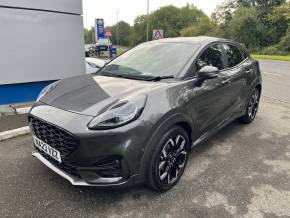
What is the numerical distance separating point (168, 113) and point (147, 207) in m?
0.96

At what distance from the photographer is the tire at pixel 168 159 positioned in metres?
2.59

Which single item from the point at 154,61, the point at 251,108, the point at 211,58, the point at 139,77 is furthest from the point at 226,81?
the point at 251,108

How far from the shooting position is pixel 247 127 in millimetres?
4867

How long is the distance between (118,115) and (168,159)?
81 cm

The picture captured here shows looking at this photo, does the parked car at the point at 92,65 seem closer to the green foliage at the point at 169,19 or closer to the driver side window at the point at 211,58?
the driver side window at the point at 211,58

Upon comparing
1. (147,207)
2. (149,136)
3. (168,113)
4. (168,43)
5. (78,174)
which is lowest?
(147,207)

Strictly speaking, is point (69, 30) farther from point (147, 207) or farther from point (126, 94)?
point (147, 207)

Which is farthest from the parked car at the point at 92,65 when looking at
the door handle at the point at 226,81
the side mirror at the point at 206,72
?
the side mirror at the point at 206,72

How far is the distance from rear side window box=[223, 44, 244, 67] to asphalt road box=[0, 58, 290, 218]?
4.28ft

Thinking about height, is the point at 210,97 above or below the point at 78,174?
above

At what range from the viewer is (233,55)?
433 centimetres

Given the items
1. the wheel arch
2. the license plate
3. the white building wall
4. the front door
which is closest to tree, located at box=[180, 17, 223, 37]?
the white building wall

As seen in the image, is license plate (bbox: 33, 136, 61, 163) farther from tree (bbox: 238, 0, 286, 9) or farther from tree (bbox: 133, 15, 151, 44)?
tree (bbox: 133, 15, 151, 44)

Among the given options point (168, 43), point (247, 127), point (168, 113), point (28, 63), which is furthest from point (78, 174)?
point (28, 63)
